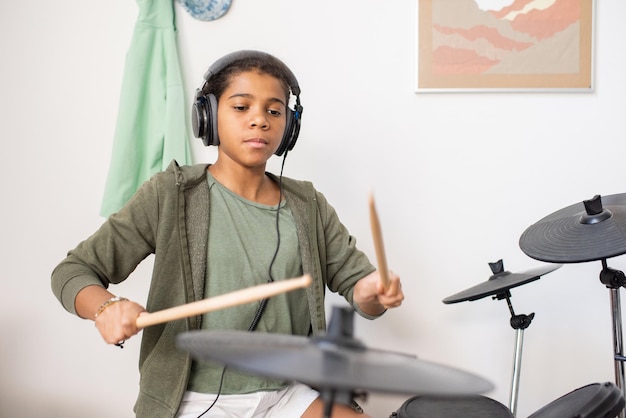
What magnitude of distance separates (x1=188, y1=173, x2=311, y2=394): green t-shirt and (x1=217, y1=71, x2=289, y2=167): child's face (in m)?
0.11

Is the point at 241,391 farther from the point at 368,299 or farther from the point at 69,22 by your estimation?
the point at 69,22

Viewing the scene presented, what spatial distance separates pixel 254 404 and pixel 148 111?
36.0 inches

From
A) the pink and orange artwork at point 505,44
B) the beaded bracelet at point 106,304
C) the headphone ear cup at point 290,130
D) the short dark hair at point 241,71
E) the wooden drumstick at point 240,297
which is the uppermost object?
the pink and orange artwork at point 505,44

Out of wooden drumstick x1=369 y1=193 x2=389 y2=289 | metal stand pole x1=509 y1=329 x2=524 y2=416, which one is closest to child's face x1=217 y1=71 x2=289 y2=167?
wooden drumstick x1=369 y1=193 x2=389 y2=289

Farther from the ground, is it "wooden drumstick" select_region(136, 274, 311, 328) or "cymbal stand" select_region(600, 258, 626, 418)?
"wooden drumstick" select_region(136, 274, 311, 328)

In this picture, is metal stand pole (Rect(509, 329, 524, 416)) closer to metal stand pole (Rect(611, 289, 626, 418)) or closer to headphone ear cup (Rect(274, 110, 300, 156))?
metal stand pole (Rect(611, 289, 626, 418))

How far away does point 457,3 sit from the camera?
6.09ft

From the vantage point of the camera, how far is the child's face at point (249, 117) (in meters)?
1.32

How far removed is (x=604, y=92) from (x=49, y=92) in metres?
1.63

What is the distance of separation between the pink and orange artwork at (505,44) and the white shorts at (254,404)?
0.98 meters

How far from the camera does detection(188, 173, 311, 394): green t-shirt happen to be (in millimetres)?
1271

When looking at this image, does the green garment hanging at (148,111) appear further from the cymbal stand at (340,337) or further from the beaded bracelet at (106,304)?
the cymbal stand at (340,337)

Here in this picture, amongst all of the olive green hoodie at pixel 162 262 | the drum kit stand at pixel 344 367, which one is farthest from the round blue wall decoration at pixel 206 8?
the drum kit stand at pixel 344 367

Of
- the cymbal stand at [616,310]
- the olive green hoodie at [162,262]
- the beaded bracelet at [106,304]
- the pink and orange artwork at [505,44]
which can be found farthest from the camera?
the pink and orange artwork at [505,44]
